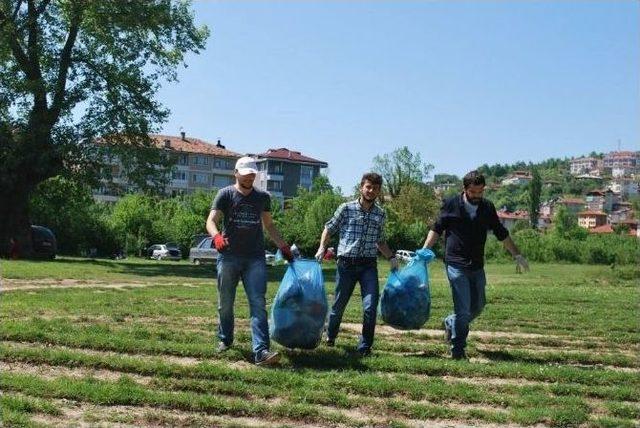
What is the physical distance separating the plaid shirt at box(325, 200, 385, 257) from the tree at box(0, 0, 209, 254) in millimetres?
23321

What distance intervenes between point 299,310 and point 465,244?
2015mm

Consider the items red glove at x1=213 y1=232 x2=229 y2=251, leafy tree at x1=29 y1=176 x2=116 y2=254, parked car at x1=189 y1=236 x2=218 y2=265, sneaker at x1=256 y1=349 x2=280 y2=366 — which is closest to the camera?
sneaker at x1=256 y1=349 x2=280 y2=366

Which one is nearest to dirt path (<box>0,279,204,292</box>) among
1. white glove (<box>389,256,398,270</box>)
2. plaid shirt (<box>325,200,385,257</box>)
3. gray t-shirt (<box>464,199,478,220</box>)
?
plaid shirt (<box>325,200,385,257</box>)

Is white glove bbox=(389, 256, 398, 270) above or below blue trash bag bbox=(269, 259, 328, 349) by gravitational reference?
above

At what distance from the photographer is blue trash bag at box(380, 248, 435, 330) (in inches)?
347

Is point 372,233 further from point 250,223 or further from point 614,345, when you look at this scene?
point 614,345

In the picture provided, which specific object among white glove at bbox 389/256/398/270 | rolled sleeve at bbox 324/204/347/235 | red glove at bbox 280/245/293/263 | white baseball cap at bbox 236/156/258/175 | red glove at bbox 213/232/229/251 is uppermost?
white baseball cap at bbox 236/156/258/175

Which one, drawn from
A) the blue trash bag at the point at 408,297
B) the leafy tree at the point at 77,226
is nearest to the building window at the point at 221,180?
the leafy tree at the point at 77,226

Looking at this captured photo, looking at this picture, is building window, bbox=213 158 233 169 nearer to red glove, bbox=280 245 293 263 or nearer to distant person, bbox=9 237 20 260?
distant person, bbox=9 237 20 260

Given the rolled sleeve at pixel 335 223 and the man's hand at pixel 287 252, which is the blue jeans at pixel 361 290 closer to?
the rolled sleeve at pixel 335 223

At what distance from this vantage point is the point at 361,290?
27.2ft

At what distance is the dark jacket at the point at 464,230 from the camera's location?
8164 mm

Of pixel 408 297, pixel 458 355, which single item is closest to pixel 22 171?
pixel 408 297

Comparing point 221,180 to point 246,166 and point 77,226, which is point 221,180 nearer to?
point 77,226
